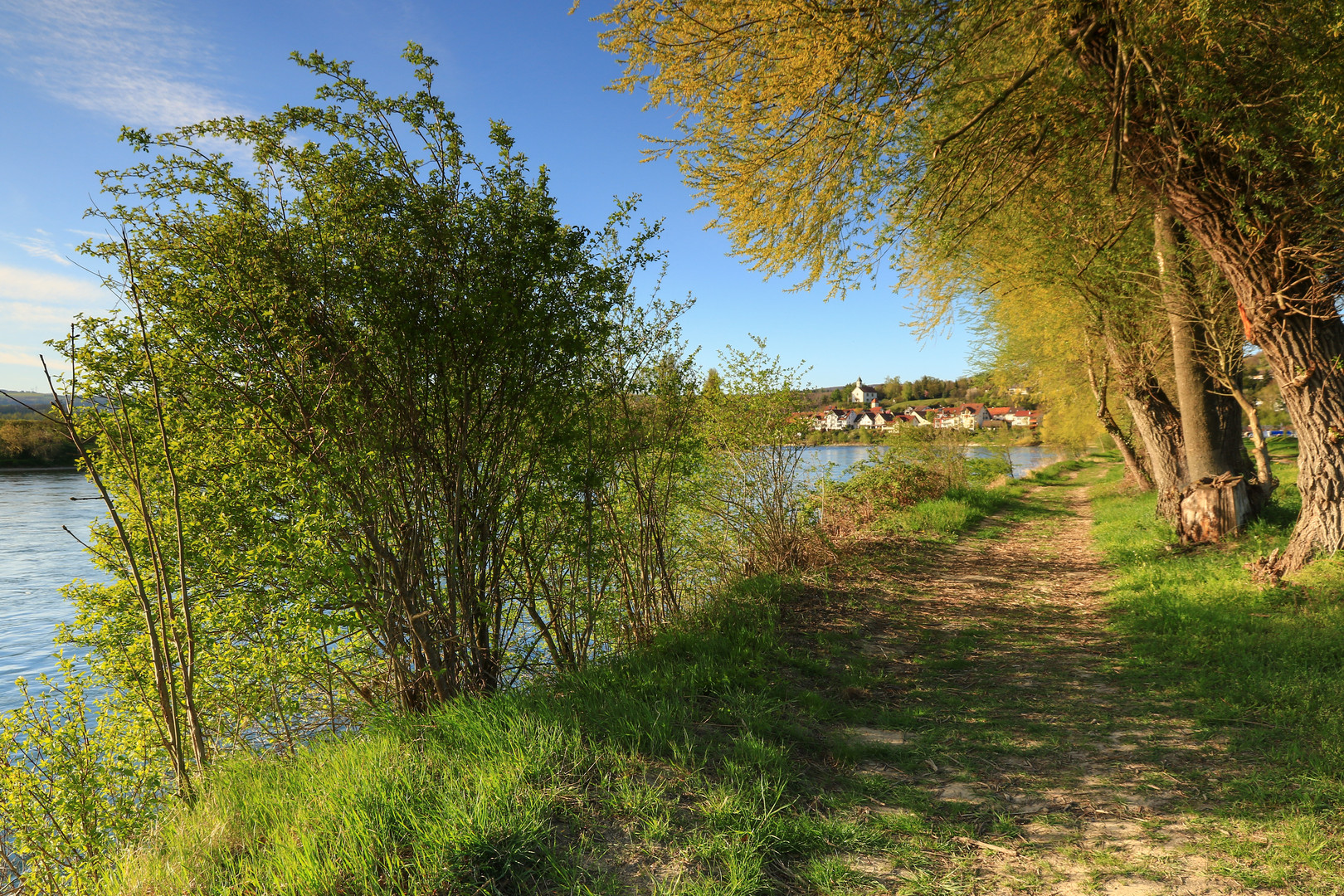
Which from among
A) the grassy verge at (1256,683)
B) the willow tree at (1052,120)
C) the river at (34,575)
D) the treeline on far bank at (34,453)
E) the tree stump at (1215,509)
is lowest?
the river at (34,575)

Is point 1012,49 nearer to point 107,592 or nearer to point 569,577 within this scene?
point 569,577

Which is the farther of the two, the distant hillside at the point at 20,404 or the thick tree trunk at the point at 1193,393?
the thick tree trunk at the point at 1193,393

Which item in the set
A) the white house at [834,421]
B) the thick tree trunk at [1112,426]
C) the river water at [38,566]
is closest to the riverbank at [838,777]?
the river water at [38,566]

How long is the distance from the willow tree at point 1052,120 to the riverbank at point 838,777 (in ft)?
9.02

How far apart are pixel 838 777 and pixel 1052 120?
6.78 meters

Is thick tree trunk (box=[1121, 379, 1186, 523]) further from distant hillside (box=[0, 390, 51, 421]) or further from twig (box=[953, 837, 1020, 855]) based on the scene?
distant hillside (box=[0, 390, 51, 421])

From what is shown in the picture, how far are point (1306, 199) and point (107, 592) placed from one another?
11.4 metres

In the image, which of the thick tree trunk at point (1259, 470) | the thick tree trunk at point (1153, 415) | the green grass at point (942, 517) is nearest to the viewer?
the thick tree trunk at point (1259, 470)

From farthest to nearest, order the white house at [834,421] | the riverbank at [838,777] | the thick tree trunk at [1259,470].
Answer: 1. the white house at [834,421]
2. the thick tree trunk at [1259,470]
3. the riverbank at [838,777]

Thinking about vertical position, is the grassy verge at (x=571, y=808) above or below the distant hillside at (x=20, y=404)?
below

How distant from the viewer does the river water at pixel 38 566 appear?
407 inches

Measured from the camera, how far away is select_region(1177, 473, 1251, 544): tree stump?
27.7 feet

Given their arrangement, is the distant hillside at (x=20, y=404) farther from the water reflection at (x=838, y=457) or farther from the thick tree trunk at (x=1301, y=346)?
the thick tree trunk at (x=1301, y=346)

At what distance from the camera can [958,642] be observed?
6.16 meters
